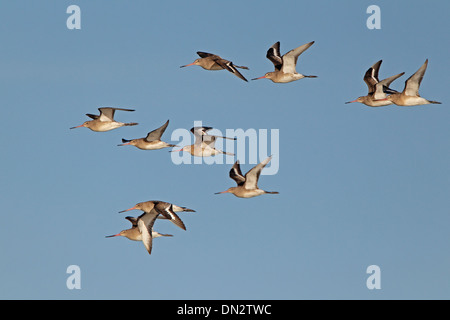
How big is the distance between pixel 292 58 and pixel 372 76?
2.83 m

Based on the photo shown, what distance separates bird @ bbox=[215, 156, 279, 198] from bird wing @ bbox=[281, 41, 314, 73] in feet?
9.50

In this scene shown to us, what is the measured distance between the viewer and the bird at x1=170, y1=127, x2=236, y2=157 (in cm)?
2450

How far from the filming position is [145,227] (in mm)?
23531

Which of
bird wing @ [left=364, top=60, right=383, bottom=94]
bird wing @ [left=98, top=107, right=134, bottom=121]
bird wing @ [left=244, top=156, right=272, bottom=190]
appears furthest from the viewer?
bird wing @ [left=364, top=60, right=383, bottom=94]

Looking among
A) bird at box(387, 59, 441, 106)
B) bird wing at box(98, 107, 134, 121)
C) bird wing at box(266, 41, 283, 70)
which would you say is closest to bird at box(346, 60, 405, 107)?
bird at box(387, 59, 441, 106)

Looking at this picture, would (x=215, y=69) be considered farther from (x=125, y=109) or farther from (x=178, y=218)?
(x=178, y=218)

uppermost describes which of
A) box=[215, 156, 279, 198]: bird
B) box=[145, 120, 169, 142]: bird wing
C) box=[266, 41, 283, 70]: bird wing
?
box=[266, 41, 283, 70]: bird wing

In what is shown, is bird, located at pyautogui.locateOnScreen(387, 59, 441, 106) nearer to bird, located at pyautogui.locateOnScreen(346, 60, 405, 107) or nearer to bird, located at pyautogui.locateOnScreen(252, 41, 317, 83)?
bird, located at pyautogui.locateOnScreen(346, 60, 405, 107)

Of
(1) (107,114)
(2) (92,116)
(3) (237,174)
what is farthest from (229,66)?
(2) (92,116)

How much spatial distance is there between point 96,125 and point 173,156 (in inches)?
84.0

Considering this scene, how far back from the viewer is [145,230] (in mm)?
23453

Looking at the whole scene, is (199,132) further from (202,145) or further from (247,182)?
(247,182)

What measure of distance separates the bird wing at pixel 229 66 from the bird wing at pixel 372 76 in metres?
4.00

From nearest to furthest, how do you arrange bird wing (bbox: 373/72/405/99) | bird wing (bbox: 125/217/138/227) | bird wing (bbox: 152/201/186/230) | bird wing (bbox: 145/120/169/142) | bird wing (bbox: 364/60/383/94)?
1. bird wing (bbox: 152/201/186/230)
2. bird wing (bbox: 145/120/169/142)
3. bird wing (bbox: 125/217/138/227)
4. bird wing (bbox: 373/72/405/99)
5. bird wing (bbox: 364/60/383/94)
